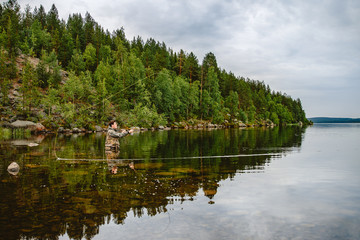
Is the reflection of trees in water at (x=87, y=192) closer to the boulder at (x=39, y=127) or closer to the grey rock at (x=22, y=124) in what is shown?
the grey rock at (x=22, y=124)

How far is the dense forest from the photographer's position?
167 feet

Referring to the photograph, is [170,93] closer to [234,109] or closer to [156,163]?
[234,109]

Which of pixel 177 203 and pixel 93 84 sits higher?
pixel 93 84

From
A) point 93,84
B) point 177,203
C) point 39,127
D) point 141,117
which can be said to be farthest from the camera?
point 93,84

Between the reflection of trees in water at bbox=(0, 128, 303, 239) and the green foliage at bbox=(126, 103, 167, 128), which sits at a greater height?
the green foliage at bbox=(126, 103, 167, 128)

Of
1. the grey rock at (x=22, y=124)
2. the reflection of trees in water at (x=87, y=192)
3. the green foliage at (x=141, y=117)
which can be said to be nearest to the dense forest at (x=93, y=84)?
the green foliage at (x=141, y=117)

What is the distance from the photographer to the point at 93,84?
79.0 m

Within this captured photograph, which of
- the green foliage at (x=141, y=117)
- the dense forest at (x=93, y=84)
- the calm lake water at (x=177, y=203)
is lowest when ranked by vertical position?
the calm lake water at (x=177, y=203)

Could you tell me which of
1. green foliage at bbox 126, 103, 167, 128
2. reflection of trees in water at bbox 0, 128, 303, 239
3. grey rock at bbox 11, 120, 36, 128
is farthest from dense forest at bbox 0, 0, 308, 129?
reflection of trees in water at bbox 0, 128, 303, 239

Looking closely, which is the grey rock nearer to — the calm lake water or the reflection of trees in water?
the reflection of trees in water

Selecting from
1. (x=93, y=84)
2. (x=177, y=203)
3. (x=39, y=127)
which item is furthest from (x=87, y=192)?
(x=93, y=84)

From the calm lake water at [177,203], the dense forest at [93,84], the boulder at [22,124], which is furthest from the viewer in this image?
the dense forest at [93,84]

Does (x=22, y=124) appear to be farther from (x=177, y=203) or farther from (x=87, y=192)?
(x=177, y=203)

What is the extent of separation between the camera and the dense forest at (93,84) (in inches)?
2000
